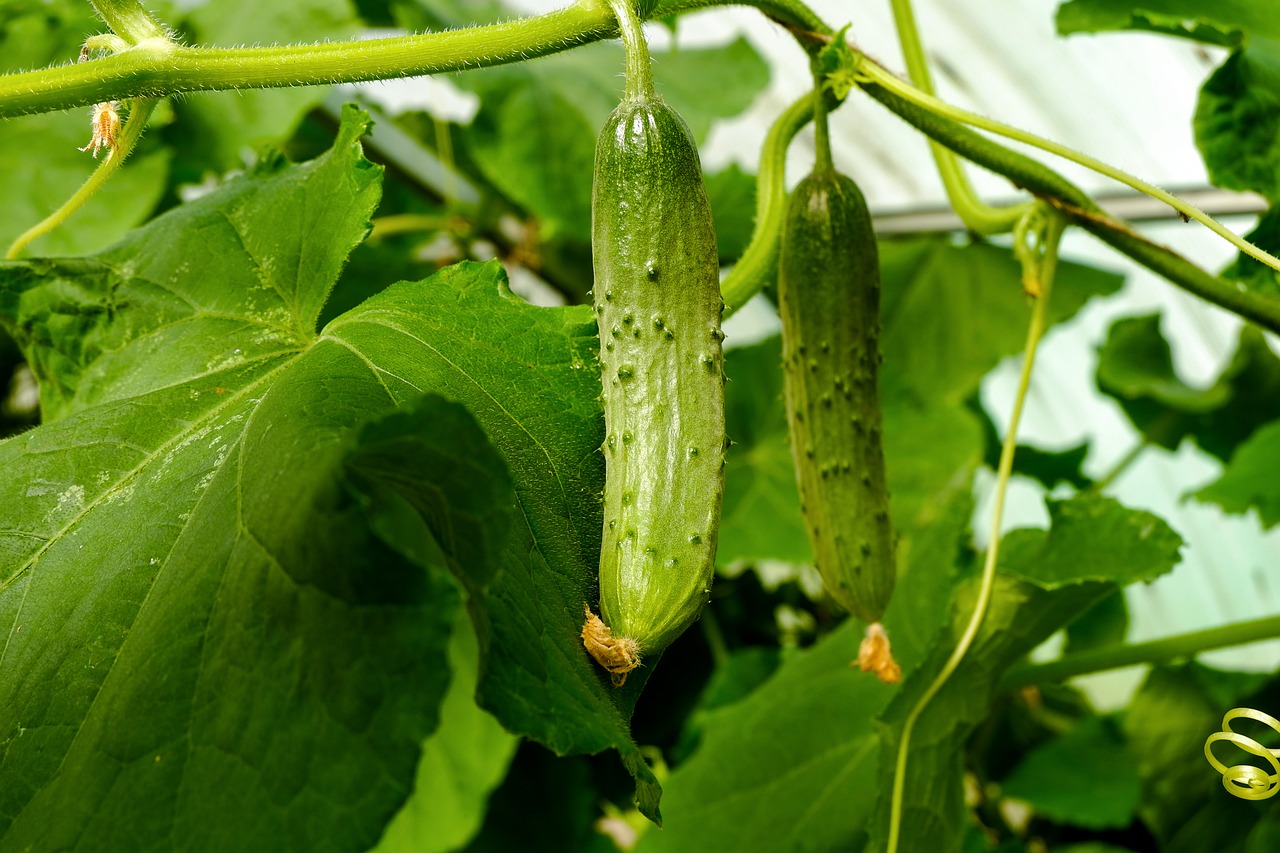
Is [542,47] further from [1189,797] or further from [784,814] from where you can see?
[1189,797]

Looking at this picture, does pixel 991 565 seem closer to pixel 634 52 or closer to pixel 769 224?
pixel 769 224

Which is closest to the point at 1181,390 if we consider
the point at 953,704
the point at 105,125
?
the point at 953,704

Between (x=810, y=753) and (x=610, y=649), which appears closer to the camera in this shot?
(x=610, y=649)

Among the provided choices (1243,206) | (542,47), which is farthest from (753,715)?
(1243,206)

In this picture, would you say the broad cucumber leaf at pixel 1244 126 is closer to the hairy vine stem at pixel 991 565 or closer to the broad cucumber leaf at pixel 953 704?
the hairy vine stem at pixel 991 565

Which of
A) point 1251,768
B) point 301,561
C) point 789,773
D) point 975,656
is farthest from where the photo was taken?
point 789,773

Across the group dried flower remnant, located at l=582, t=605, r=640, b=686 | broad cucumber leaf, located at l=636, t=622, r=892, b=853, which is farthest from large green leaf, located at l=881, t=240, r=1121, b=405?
dried flower remnant, located at l=582, t=605, r=640, b=686
